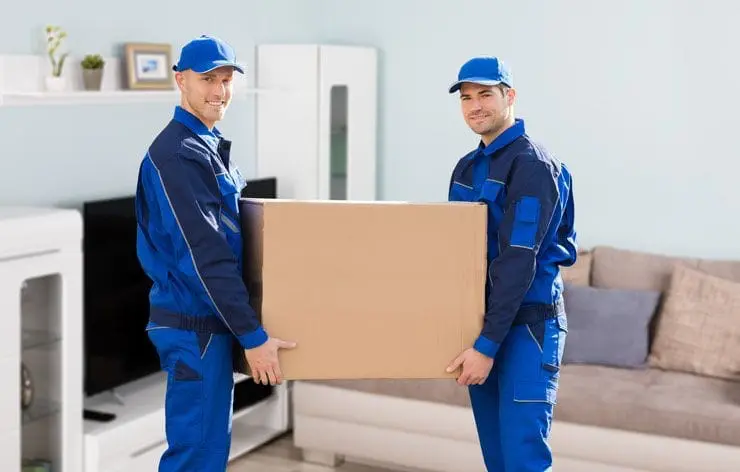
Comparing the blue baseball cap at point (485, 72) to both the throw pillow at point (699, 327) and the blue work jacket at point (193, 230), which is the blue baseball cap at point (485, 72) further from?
the throw pillow at point (699, 327)

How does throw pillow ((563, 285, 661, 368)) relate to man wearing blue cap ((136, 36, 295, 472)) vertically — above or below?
below

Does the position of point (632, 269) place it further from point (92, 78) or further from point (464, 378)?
point (92, 78)

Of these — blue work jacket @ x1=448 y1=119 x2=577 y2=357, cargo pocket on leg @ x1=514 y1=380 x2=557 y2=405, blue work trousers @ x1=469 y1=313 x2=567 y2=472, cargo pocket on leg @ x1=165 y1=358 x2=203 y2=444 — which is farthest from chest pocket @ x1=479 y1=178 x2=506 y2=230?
cargo pocket on leg @ x1=165 y1=358 x2=203 y2=444

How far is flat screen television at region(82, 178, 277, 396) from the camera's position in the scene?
12.7 ft

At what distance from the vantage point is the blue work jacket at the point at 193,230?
8.30ft

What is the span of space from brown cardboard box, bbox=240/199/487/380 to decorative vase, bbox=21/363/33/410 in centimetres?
114

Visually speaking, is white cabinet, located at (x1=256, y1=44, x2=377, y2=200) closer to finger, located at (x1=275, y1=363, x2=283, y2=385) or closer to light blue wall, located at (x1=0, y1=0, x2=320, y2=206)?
light blue wall, located at (x1=0, y1=0, x2=320, y2=206)

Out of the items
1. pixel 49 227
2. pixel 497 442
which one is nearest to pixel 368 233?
pixel 497 442

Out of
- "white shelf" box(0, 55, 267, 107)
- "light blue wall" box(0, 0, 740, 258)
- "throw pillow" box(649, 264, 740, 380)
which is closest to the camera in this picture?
"white shelf" box(0, 55, 267, 107)

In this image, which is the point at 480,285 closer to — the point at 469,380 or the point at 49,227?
the point at 469,380

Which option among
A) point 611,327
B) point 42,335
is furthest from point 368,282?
point 611,327

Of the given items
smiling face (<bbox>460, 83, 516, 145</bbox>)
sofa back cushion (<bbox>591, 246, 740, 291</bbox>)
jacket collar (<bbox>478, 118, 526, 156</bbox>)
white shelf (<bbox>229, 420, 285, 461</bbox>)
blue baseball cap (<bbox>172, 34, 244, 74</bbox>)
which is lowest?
white shelf (<bbox>229, 420, 285, 461</bbox>)

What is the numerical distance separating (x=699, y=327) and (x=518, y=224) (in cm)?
187

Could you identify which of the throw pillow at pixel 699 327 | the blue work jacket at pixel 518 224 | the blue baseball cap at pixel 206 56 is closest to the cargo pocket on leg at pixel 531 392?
the blue work jacket at pixel 518 224
